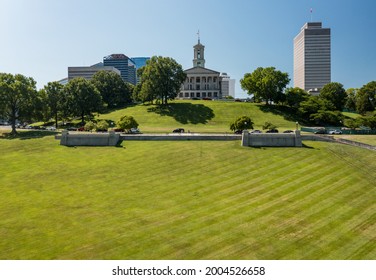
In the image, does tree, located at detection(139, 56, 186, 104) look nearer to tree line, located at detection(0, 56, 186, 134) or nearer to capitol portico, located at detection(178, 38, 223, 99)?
tree line, located at detection(0, 56, 186, 134)

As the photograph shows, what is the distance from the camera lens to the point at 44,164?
1893 inches

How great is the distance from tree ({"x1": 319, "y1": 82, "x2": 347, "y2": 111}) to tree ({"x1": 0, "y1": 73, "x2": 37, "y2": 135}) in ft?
314

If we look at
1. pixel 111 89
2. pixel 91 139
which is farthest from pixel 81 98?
pixel 91 139

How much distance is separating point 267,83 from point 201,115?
82.0 feet

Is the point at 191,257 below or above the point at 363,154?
below

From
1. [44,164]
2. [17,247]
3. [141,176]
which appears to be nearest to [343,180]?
A: [141,176]

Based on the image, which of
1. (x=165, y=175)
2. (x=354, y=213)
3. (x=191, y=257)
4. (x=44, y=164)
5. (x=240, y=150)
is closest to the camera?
(x=191, y=257)

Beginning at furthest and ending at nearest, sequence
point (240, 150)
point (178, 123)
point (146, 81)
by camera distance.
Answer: point (146, 81), point (178, 123), point (240, 150)

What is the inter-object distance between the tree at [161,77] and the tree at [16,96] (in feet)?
140

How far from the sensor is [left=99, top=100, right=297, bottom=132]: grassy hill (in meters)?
95.4

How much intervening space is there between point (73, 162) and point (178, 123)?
49.7 metres

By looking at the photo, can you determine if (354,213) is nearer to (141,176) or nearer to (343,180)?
(343,180)

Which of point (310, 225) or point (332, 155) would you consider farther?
point (332, 155)

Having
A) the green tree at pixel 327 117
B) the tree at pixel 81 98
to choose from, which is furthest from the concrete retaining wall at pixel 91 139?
the green tree at pixel 327 117
